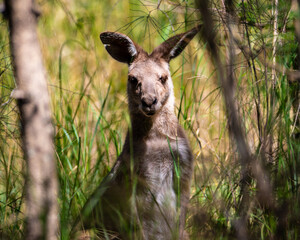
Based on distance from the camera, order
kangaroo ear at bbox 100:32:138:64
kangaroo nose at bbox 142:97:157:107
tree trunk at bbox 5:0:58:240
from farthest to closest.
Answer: kangaroo ear at bbox 100:32:138:64 < kangaroo nose at bbox 142:97:157:107 < tree trunk at bbox 5:0:58:240

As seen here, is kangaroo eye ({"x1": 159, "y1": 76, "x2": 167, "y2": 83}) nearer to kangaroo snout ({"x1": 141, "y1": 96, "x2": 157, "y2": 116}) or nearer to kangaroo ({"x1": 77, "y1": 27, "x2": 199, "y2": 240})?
kangaroo ({"x1": 77, "y1": 27, "x2": 199, "y2": 240})

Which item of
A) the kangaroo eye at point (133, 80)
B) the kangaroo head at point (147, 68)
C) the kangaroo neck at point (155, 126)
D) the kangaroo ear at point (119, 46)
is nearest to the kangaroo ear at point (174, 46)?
the kangaroo head at point (147, 68)

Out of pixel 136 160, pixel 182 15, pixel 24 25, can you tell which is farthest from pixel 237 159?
pixel 24 25

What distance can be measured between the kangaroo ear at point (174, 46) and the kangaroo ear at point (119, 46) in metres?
0.20

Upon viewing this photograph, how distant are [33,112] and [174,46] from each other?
2033 millimetres

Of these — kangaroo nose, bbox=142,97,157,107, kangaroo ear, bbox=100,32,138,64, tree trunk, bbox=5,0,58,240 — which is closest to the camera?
tree trunk, bbox=5,0,58,240

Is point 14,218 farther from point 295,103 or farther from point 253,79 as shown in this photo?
point 295,103

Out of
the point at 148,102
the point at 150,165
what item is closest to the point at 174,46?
the point at 148,102

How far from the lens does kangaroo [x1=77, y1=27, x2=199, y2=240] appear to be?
343 cm

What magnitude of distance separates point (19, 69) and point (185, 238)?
2.05 metres

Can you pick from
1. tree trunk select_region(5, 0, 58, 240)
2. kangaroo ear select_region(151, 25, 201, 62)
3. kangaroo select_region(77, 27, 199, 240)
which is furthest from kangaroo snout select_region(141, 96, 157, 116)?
tree trunk select_region(5, 0, 58, 240)

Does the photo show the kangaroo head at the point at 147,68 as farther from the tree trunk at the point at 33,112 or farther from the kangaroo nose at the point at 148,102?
the tree trunk at the point at 33,112

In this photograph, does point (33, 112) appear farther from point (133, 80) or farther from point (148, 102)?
point (133, 80)

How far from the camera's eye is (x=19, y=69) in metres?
1.90
